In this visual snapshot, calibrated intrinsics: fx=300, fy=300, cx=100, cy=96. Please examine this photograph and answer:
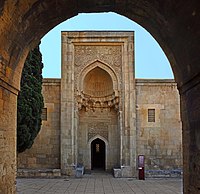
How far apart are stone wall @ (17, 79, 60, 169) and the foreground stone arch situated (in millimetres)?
10214

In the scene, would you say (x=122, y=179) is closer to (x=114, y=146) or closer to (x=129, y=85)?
(x=114, y=146)

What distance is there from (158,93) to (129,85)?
1.79 meters

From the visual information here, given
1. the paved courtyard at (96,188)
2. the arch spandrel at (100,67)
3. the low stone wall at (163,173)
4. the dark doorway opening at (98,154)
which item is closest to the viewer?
the paved courtyard at (96,188)

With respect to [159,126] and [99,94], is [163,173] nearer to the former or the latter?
[159,126]

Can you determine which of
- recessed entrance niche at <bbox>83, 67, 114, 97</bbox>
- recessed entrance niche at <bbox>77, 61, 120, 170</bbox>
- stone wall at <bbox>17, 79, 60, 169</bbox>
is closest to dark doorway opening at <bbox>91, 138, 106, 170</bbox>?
recessed entrance niche at <bbox>77, 61, 120, 170</bbox>

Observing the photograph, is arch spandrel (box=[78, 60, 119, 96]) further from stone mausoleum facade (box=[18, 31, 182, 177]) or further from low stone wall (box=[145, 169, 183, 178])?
low stone wall (box=[145, 169, 183, 178])

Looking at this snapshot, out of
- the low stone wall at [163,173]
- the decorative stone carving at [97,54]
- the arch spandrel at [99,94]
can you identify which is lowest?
the low stone wall at [163,173]

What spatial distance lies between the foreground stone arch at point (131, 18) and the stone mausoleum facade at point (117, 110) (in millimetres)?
10059

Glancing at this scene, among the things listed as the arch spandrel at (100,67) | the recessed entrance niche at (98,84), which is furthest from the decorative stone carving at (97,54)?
the recessed entrance niche at (98,84)

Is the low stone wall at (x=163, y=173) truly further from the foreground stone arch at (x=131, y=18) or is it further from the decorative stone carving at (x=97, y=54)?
the foreground stone arch at (x=131, y=18)

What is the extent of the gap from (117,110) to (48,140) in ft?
14.7

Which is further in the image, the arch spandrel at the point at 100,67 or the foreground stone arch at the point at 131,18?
the arch spandrel at the point at 100,67

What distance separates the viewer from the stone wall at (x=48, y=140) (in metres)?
17.0

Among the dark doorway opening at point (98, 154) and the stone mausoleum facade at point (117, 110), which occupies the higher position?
the stone mausoleum facade at point (117, 110)
